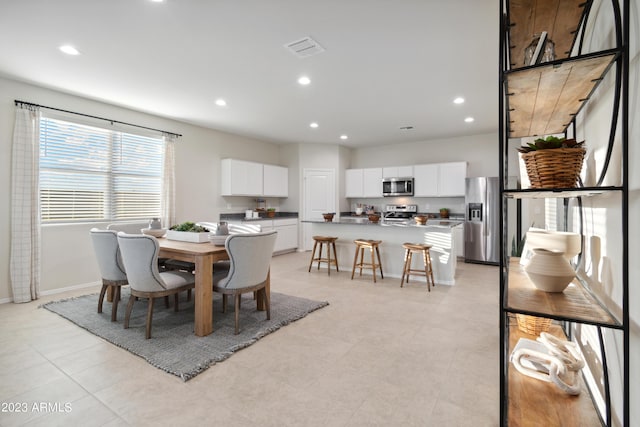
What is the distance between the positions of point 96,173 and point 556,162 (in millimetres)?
5312

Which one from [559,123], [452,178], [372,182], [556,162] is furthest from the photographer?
[372,182]

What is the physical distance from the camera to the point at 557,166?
1183 millimetres

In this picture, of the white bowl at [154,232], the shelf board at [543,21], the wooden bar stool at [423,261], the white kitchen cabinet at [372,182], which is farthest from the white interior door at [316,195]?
the shelf board at [543,21]

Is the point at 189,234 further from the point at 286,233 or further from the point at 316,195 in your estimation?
the point at 316,195

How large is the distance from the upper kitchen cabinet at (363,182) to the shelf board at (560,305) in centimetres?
596

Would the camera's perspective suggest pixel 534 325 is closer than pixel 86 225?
Yes

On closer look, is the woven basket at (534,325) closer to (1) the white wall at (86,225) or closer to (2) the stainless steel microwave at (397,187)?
(2) the stainless steel microwave at (397,187)

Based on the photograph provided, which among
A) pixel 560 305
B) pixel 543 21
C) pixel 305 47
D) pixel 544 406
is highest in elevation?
pixel 305 47

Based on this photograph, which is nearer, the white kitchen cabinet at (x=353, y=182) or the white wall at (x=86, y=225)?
the white wall at (x=86, y=225)

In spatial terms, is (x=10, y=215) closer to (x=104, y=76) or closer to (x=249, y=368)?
(x=104, y=76)

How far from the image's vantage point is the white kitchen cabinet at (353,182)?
7.62m

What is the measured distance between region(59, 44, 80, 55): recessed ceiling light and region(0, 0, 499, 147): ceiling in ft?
0.17

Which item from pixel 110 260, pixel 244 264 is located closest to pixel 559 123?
pixel 244 264

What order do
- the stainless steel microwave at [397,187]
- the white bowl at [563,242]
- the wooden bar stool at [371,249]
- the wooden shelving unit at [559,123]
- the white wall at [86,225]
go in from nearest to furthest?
the wooden shelving unit at [559,123] < the white bowl at [563,242] < the white wall at [86,225] < the wooden bar stool at [371,249] < the stainless steel microwave at [397,187]
